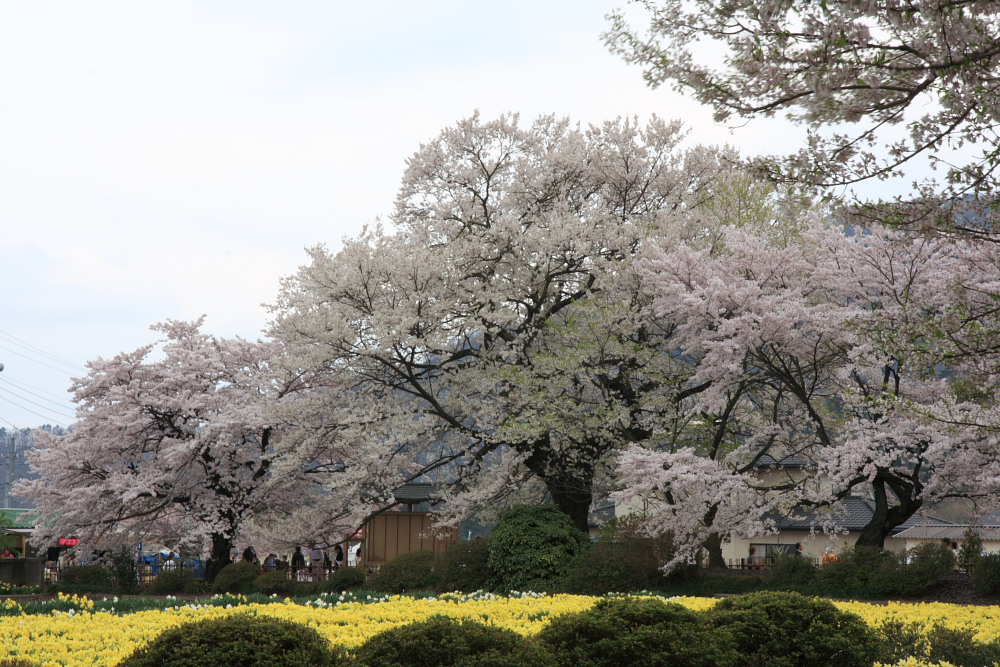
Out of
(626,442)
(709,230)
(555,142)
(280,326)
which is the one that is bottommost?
(626,442)

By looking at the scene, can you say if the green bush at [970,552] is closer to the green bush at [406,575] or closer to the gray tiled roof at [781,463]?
the gray tiled roof at [781,463]

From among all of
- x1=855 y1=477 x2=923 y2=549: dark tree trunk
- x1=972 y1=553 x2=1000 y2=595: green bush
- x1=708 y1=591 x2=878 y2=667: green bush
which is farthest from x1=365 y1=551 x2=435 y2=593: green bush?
x1=708 y1=591 x2=878 y2=667: green bush

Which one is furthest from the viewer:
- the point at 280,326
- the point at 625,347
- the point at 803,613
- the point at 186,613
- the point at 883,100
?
the point at 280,326

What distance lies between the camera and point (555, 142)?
83.0 feet

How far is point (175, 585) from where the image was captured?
22.5 metres

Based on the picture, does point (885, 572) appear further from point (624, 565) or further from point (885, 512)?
point (624, 565)

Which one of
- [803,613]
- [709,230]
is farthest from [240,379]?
[803,613]

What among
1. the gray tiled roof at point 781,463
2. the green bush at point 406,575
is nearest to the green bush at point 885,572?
the gray tiled roof at point 781,463

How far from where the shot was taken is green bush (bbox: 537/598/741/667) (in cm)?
718

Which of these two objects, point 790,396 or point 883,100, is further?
point 790,396

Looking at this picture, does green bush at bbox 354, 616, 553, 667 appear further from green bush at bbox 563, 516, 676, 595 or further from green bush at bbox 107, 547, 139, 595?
green bush at bbox 107, 547, 139, 595

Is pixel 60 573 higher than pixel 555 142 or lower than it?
lower

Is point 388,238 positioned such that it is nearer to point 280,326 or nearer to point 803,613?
point 280,326

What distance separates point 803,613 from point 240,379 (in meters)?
22.6
